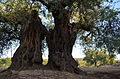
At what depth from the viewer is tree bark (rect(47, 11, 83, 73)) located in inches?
448

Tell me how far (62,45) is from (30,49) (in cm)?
167

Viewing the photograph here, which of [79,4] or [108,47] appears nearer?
[79,4]

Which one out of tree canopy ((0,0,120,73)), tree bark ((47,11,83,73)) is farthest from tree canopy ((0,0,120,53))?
tree bark ((47,11,83,73))

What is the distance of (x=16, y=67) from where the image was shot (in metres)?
11.3

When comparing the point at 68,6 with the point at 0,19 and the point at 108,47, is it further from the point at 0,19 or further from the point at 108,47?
the point at 0,19

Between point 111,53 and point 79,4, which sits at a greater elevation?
point 79,4

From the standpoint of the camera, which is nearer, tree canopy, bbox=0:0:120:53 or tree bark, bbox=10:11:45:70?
tree canopy, bbox=0:0:120:53

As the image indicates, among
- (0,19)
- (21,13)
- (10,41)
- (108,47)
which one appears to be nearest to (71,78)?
(108,47)

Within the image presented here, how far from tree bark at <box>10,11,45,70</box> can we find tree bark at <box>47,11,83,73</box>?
66 cm

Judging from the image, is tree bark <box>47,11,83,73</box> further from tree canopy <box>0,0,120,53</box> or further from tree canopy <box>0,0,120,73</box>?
tree canopy <box>0,0,120,53</box>

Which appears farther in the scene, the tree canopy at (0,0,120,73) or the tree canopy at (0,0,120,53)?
the tree canopy at (0,0,120,73)

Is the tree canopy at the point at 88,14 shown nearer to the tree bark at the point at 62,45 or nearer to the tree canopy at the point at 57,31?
the tree canopy at the point at 57,31

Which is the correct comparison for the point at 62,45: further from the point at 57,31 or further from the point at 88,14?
the point at 88,14

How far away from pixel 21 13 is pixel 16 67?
2656mm
